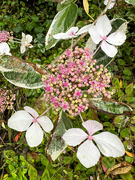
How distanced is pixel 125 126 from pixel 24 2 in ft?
4.21

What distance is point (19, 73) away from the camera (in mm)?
693

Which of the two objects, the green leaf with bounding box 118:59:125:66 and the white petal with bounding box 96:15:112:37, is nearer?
the white petal with bounding box 96:15:112:37

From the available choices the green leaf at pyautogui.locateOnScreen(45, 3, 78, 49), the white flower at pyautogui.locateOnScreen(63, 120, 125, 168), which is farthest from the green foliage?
the white flower at pyautogui.locateOnScreen(63, 120, 125, 168)

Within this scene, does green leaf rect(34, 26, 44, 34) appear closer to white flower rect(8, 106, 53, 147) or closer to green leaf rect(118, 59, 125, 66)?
green leaf rect(118, 59, 125, 66)

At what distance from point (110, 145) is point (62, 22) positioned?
617mm

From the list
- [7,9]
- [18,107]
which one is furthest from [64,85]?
[7,9]

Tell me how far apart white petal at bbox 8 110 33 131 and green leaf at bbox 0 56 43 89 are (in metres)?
0.12

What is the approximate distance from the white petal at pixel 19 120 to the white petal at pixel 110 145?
0.94 feet

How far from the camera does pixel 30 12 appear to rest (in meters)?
1.35

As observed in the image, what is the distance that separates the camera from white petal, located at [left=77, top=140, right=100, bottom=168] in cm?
55

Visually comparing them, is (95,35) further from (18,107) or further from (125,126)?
(18,107)

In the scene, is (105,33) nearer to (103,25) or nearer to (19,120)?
(103,25)

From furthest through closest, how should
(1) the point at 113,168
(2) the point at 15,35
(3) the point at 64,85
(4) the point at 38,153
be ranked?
(2) the point at 15,35, (4) the point at 38,153, (1) the point at 113,168, (3) the point at 64,85

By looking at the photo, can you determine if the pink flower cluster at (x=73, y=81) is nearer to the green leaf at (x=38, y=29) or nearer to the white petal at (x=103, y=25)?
the white petal at (x=103, y=25)
